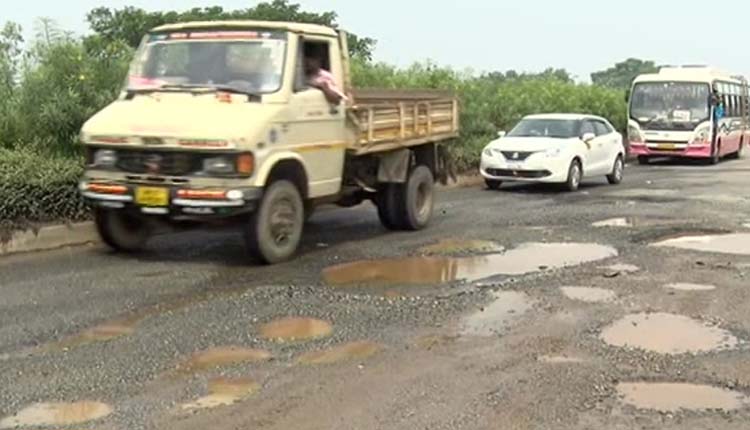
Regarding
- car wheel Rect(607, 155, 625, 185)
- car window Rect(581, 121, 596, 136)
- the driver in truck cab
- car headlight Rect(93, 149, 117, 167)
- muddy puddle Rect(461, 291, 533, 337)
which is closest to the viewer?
muddy puddle Rect(461, 291, 533, 337)

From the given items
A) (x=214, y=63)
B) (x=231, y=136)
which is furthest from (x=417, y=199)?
(x=231, y=136)

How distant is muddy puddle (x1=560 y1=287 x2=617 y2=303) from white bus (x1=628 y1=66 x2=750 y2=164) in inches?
795

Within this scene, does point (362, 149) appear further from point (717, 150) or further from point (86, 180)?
point (717, 150)

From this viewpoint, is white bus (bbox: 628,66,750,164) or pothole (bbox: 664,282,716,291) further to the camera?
white bus (bbox: 628,66,750,164)

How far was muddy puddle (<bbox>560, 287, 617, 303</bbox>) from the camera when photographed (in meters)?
8.27

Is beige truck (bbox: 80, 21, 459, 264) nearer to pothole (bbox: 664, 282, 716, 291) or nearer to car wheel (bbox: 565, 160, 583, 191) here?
pothole (bbox: 664, 282, 716, 291)

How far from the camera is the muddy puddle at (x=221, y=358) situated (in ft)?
20.1

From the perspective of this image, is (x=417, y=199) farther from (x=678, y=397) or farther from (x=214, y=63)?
(x=678, y=397)

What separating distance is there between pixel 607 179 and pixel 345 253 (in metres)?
11.9

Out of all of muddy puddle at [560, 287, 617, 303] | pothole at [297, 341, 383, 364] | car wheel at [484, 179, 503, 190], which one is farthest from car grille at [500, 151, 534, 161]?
pothole at [297, 341, 383, 364]

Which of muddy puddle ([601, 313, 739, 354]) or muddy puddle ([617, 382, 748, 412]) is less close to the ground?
muddy puddle ([617, 382, 748, 412])

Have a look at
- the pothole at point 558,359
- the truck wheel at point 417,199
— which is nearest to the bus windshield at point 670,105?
the truck wheel at point 417,199

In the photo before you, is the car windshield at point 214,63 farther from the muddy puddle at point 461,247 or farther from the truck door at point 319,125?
the muddy puddle at point 461,247

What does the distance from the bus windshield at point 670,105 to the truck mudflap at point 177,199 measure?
20.8 m
